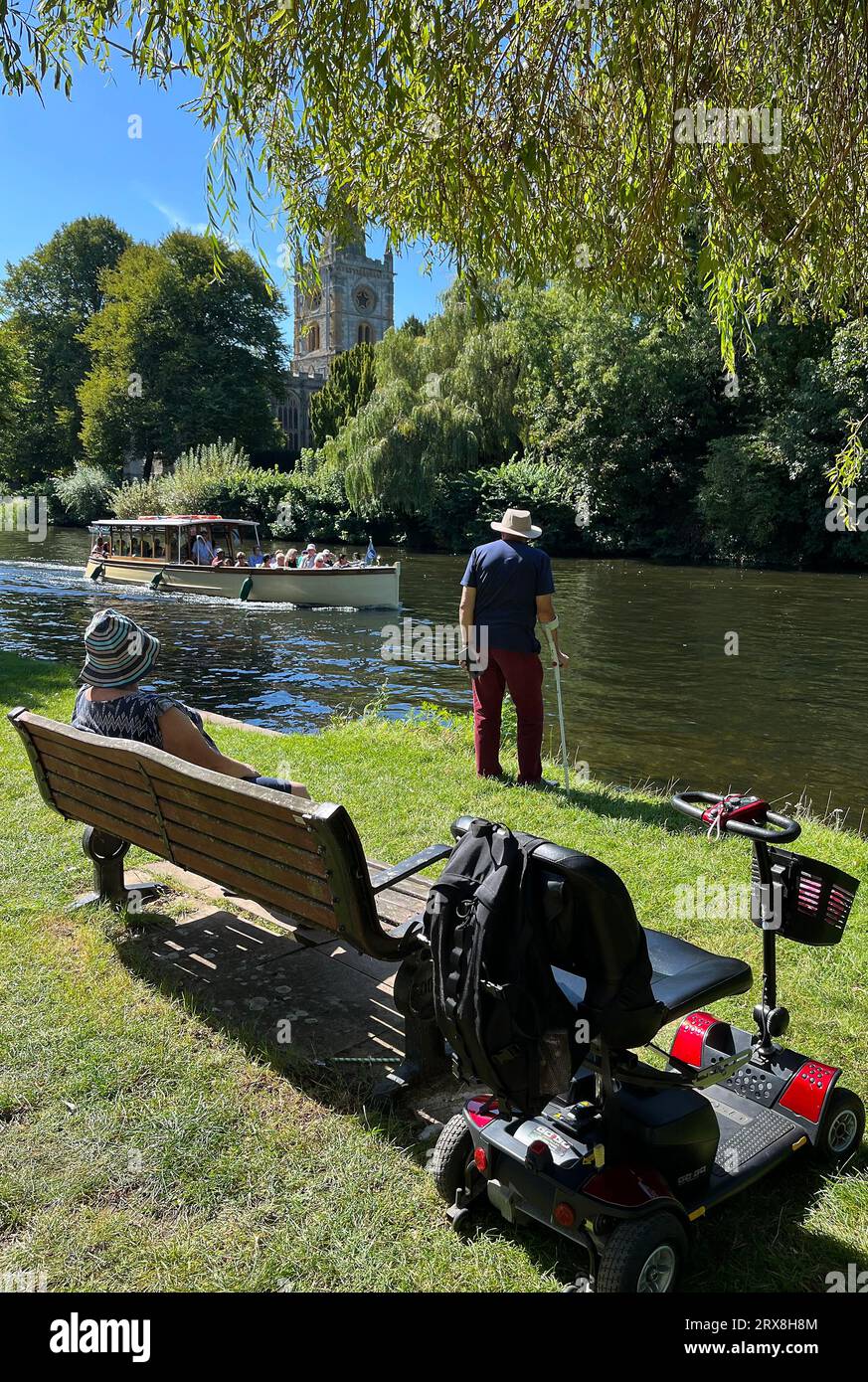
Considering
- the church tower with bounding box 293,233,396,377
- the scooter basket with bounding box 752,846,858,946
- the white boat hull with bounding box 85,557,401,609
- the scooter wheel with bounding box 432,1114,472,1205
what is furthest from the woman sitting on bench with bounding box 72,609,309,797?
the church tower with bounding box 293,233,396,377

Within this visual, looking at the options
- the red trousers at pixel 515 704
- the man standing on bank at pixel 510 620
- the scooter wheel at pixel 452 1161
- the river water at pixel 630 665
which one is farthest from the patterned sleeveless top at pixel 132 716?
the river water at pixel 630 665

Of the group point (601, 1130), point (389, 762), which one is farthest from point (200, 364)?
point (601, 1130)

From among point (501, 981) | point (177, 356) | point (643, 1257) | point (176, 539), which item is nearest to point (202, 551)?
point (176, 539)

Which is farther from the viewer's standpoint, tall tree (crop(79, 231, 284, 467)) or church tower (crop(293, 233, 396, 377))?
church tower (crop(293, 233, 396, 377))

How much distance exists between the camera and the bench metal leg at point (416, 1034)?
3400 mm

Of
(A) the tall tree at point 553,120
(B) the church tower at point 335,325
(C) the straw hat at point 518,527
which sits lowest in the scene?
(C) the straw hat at point 518,527

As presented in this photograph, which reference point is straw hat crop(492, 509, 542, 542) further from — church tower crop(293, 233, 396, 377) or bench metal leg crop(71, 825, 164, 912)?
church tower crop(293, 233, 396, 377)

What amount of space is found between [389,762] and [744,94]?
5331mm

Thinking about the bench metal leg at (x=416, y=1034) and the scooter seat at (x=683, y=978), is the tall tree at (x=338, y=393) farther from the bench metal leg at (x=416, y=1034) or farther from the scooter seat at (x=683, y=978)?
the scooter seat at (x=683, y=978)

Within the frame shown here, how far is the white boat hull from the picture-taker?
2659cm

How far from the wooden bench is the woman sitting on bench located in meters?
0.22

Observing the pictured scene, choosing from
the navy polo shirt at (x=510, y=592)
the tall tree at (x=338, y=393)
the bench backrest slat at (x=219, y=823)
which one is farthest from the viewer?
the tall tree at (x=338, y=393)
